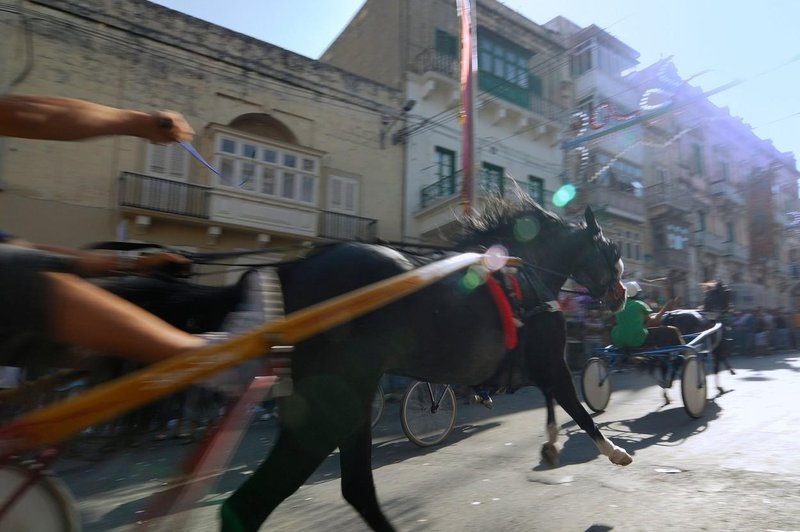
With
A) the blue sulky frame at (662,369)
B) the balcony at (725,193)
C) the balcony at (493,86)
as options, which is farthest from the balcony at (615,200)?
the blue sulky frame at (662,369)

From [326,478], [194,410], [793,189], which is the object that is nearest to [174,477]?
[194,410]

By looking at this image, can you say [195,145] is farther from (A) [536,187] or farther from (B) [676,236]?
(B) [676,236]

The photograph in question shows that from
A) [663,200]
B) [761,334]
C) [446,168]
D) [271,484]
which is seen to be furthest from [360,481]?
[663,200]

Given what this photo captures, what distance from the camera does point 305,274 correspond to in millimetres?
2670

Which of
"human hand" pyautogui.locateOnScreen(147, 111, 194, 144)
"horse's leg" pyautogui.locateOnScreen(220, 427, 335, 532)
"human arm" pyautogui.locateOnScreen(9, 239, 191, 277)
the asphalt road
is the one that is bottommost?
the asphalt road

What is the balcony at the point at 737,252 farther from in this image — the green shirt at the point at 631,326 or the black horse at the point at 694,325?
the green shirt at the point at 631,326

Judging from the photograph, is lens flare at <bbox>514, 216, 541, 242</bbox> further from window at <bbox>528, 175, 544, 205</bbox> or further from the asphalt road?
window at <bbox>528, 175, 544, 205</bbox>

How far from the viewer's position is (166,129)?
1941 millimetres

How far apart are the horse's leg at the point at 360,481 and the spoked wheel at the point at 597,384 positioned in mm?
4917

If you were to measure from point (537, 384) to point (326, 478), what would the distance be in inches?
90.6

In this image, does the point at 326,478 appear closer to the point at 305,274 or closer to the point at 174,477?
the point at 305,274

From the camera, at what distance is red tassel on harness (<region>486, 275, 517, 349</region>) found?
3.16 m

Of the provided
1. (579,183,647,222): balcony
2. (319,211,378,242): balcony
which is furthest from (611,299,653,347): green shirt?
(579,183,647,222): balcony

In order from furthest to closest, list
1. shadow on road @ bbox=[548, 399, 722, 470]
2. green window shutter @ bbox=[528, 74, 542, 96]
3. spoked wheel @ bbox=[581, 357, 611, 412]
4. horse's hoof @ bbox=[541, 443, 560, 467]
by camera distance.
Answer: green window shutter @ bbox=[528, 74, 542, 96] < spoked wheel @ bbox=[581, 357, 611, 412] < shadow on road @ bbox=[548, 399, 722, 470] < horse's hoof @ bbox=[541, 443, 560, 467]
